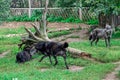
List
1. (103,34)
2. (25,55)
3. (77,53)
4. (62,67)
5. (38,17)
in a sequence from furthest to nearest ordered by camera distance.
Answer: (38,17) → (103,34) → (77,53) → (25,55) → (62,67)

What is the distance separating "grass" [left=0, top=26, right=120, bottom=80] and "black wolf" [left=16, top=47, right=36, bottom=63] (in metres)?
0.23

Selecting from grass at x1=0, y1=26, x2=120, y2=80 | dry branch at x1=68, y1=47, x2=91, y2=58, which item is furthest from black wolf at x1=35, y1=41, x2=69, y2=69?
dry branch at x1=68, y1=47, x2=91, y2=58

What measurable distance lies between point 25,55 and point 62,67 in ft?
6.93

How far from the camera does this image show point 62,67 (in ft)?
48.4

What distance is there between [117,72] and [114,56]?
2.79 metres

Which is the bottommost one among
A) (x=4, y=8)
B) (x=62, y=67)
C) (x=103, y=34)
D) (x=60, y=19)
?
(x=60, y=19)

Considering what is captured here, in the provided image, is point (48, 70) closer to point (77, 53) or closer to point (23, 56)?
point (23, 56)

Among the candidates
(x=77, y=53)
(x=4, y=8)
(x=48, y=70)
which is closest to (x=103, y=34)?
(x=77, y=53)

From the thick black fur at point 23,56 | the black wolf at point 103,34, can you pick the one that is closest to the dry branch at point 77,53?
the thick black fur at point 23,56

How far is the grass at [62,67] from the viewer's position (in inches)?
496

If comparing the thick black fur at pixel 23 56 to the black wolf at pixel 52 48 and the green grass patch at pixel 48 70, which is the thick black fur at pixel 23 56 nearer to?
the green grass patch at pixel 48 70

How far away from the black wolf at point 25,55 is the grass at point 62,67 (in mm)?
225

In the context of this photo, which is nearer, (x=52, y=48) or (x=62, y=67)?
(x=62, y=67)

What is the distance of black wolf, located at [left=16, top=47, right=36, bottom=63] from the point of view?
16000mm
